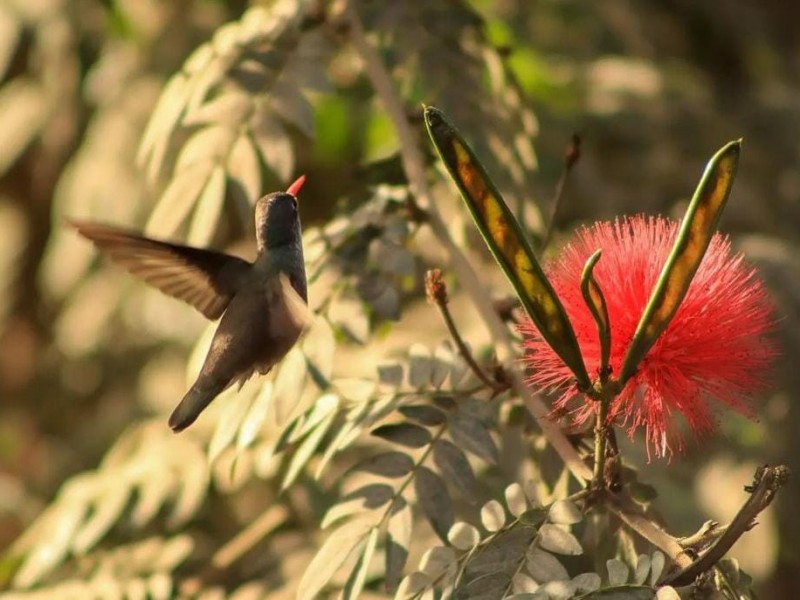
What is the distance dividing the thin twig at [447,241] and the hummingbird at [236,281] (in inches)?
8.0

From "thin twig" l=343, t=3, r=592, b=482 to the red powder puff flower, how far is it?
0.06 meters

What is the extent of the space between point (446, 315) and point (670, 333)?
9.9 inches

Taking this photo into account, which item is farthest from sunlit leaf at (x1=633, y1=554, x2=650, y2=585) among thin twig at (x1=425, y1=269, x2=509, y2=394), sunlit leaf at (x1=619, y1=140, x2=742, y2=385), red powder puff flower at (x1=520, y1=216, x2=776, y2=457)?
thin twig at (x1=425, y1=269, x2=509, y2=394)

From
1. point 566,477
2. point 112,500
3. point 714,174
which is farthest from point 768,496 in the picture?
point 112,500

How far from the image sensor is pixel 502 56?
219 cm

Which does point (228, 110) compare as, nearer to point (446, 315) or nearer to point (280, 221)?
point (280, 221)

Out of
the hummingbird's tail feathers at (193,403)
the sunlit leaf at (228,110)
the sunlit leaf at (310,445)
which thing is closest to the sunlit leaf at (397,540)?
the sunlit leaf at (310,445)

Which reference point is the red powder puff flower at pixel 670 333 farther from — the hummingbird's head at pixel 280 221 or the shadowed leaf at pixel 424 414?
the hummingbird's head at pixel 280 221

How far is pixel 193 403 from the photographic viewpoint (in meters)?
1.76

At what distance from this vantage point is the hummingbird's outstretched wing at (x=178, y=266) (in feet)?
5.44

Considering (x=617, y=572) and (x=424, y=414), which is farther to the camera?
(x=424, y=414)

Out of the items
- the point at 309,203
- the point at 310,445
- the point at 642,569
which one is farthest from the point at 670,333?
the point at 309,203

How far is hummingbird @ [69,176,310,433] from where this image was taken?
1700mm

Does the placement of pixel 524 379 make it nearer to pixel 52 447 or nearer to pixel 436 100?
pixel 436 100
